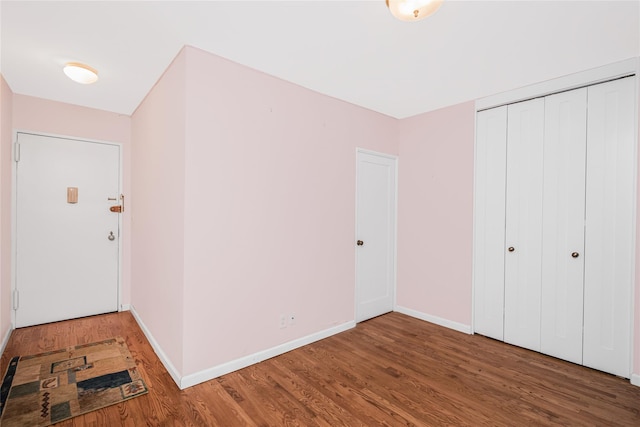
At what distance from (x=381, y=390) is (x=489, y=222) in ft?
7.29

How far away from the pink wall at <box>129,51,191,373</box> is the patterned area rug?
0.36 m

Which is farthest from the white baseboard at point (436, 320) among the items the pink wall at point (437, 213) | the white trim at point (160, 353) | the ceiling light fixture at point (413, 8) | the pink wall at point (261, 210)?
the ceiling light fixture at point (413, 8)

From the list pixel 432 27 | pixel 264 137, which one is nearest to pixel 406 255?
pixel 264 137

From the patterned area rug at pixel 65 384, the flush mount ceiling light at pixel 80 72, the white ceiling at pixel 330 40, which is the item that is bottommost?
the patterned area rug at pixel 65 384

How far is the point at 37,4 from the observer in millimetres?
1981

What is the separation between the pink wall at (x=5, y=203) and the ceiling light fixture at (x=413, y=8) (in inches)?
142

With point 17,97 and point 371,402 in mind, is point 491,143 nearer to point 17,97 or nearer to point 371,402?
point 371,402

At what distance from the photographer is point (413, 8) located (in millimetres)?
1710

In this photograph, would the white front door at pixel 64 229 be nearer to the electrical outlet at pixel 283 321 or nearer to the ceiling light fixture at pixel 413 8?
the electrical outlet at pixel 283 321

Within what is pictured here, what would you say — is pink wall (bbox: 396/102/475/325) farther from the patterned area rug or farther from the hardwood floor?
the patterned area rug

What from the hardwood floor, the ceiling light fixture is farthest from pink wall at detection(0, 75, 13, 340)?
the ceiling light fixture

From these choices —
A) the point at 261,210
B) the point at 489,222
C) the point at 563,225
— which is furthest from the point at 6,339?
the point at 563,225

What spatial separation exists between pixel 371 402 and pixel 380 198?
2.50 metres

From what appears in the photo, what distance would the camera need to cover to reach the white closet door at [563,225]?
2906 mm
